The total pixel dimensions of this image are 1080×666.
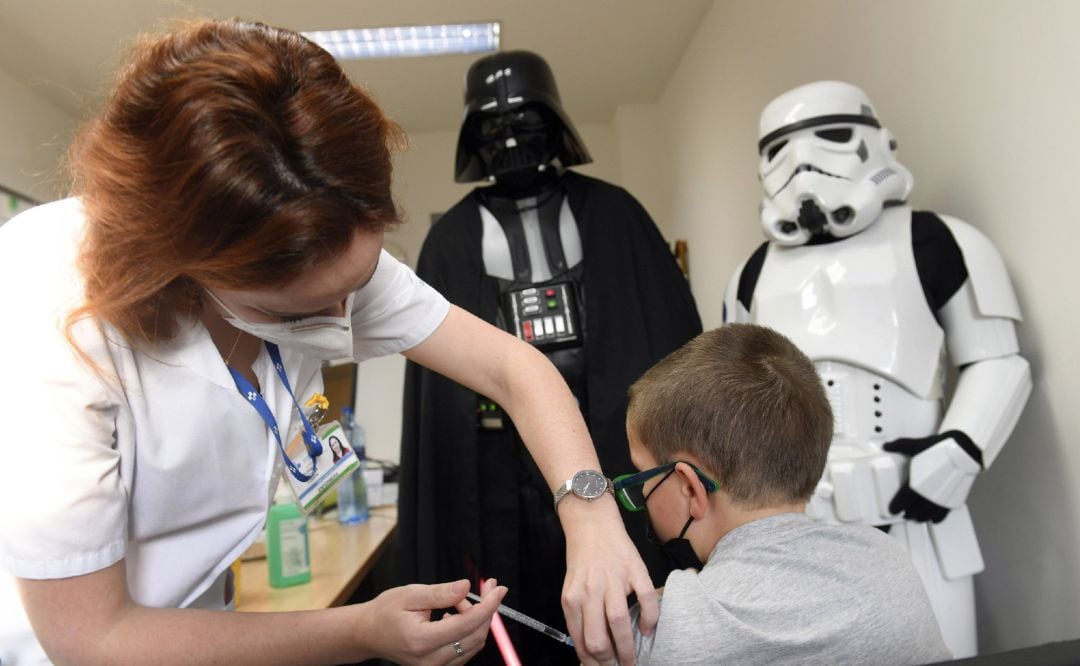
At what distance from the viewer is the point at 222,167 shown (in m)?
0.66

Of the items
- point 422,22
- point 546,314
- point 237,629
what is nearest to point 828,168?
point 546,314

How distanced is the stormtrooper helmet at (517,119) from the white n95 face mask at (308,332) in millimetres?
1230

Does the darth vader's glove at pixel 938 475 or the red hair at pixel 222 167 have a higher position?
the red hair at pixel 222 167

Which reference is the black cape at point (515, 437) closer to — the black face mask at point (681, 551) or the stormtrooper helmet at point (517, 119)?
the stormtrooper helmet at point (517, 119)

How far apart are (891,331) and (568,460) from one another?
0.94 m

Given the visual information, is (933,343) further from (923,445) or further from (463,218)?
(463,218)

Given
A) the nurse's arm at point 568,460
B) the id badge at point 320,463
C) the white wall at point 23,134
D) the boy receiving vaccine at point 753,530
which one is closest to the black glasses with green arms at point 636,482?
the boy receiving vaccine at point 753,530

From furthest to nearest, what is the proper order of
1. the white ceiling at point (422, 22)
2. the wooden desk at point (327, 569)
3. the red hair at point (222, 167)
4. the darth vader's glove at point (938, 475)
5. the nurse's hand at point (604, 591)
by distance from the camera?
1. the white ceiling at point (422, 22)
2. the wooden desk at point (327, 569)
3. the darth vader's glove at point (938, 475)
4. the nurse's hand at point (604, 591)
5. the red hair at point (222, 167)

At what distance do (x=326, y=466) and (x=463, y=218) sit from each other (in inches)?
45.1

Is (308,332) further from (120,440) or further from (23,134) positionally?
(23,134)

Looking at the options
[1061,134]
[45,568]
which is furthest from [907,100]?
[45,568]

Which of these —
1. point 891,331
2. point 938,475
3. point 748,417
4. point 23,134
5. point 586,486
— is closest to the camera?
point 586,486

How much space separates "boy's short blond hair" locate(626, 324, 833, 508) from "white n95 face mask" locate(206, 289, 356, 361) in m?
0.46

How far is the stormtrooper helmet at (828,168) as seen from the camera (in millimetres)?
1643
